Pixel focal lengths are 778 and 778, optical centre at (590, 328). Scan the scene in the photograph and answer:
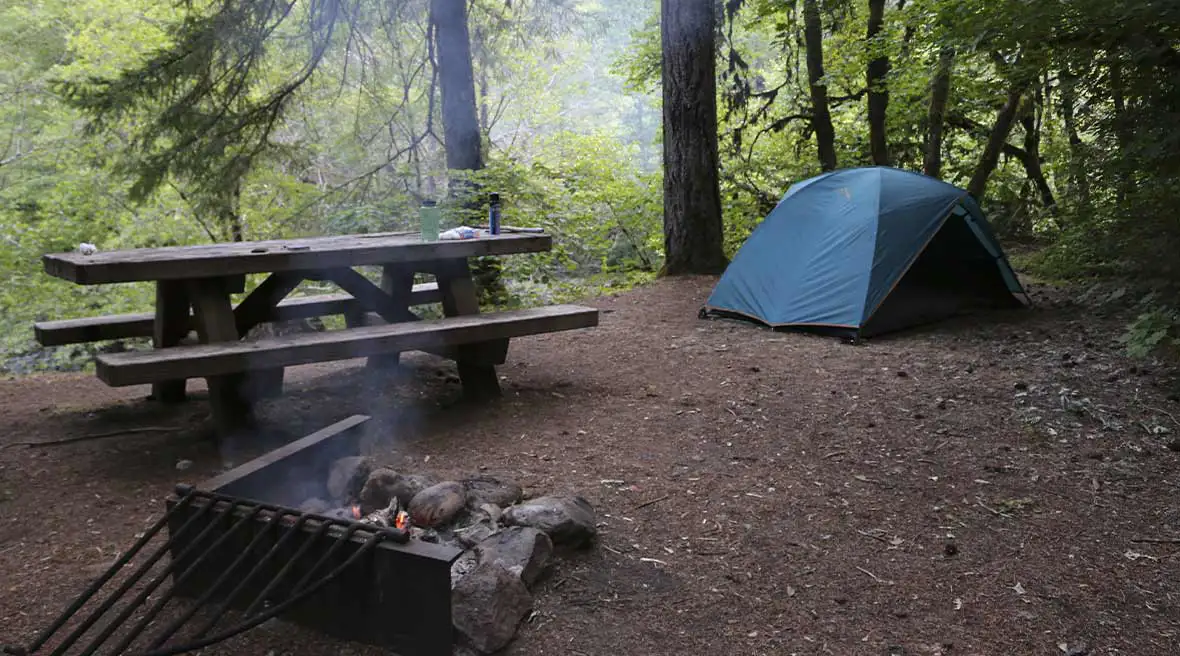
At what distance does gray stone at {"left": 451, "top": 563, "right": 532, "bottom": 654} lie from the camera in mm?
2113

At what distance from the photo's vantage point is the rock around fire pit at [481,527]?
2.15m

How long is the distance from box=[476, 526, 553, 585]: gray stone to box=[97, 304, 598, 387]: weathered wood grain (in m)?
1.58

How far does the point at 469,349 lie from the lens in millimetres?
4246

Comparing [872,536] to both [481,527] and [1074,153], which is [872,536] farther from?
[1074,153]

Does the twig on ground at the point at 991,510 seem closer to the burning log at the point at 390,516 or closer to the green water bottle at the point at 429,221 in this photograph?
the burning log at the point at 390,516

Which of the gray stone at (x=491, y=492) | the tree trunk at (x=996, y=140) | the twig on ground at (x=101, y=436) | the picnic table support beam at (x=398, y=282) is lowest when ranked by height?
the gray stone at (x=491, y=492)

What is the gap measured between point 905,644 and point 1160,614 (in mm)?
830

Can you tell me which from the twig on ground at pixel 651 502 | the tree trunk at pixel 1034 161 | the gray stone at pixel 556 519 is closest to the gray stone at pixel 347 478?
the gray stone at pixel 556 519

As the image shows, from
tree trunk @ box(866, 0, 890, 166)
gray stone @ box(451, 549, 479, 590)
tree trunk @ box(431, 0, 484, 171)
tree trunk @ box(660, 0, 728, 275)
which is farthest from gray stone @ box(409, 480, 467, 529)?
tree trunk @ box(866, 0, 890, 166)

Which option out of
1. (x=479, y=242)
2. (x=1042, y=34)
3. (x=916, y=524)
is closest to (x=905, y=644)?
(x=916, y=524)

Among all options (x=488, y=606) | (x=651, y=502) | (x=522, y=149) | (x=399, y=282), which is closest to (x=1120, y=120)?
(x=651, y=502)

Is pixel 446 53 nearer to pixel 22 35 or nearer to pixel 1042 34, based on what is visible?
pixel 1042 34

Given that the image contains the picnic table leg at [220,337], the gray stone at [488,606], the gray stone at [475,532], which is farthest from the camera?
the picnic table leg at [220,337]

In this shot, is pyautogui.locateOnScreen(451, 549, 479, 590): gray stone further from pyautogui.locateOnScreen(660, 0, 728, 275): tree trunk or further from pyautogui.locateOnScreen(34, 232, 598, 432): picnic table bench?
pyautogui.locateOnScreen(660, 0, 728, 275): tree trunk
